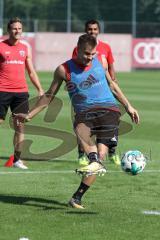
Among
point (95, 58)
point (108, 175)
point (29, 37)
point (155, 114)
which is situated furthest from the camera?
point (29, 37)

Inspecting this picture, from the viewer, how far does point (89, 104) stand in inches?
369

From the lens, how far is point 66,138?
624 inches

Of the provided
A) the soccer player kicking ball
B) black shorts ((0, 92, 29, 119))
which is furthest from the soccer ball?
black shorts ((0, 92, 29, 119))

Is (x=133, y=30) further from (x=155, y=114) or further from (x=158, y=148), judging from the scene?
(x=158, y=148)

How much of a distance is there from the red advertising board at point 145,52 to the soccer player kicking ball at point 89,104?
3889cm

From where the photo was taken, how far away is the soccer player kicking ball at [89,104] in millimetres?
9234

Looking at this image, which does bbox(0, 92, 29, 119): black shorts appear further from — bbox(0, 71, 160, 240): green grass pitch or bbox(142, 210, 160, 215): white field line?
bbox(142, 210, 160, 215): white field line

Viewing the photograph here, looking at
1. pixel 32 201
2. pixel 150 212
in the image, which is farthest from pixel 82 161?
pixel 150 212

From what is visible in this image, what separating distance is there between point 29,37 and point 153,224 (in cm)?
3830

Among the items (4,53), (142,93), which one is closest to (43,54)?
(142,93)

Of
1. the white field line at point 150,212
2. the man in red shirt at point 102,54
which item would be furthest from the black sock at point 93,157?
the man in red shirt at point 102,54

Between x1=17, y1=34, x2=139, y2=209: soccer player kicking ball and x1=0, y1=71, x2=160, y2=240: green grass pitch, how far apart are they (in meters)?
0.48

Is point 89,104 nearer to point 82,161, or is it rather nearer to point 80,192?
point 80,192

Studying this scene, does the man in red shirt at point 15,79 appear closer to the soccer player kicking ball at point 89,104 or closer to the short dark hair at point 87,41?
the soccer player kicking ball at point 89,104
